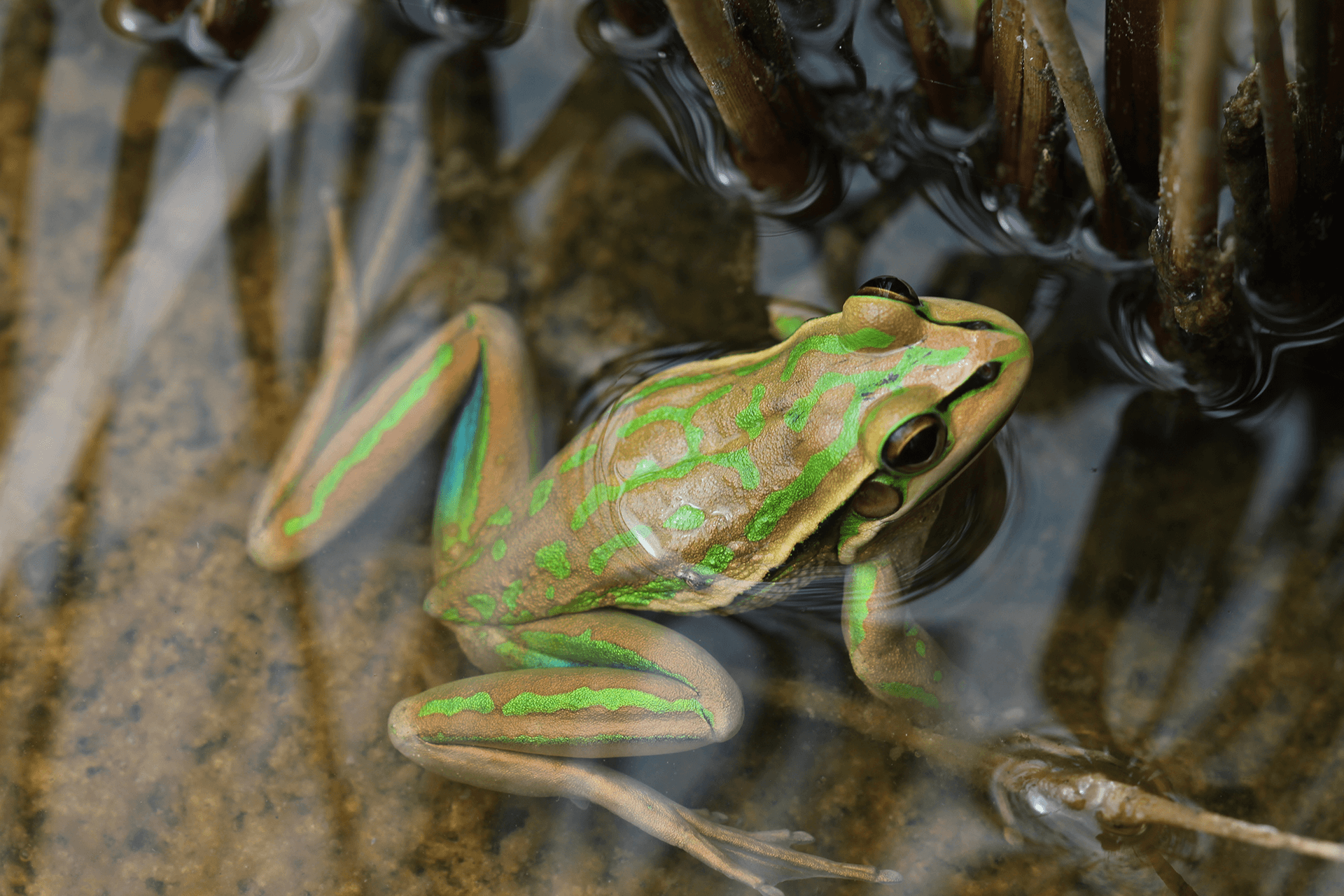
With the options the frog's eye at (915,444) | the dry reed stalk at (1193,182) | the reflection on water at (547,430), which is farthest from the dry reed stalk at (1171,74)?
the reflection on water at (547,430)

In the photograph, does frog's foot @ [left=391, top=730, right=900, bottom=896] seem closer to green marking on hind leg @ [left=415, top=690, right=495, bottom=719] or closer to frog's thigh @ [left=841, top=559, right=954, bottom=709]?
green marking on hind leg @ [left=415, top=690, right=495, bottom=719]

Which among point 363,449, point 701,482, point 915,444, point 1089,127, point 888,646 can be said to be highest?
point 1089,127

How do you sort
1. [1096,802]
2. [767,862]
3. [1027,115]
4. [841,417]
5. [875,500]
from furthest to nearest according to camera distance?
Answer: 1. [767,862]
2. [1096,802]
3. [1027,115]
4. [875,500]
5. [841,417]

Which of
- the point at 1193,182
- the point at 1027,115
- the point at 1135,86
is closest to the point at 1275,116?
the point at 1193,182

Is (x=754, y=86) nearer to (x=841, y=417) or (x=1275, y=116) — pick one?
(x=841, y=417)

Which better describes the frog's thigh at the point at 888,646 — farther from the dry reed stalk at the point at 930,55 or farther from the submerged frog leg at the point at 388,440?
the dry reed stalk at the point at 930,55

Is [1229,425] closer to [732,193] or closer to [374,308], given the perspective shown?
[732,193]

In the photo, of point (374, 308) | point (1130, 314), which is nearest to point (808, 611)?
point (1130, 314)
